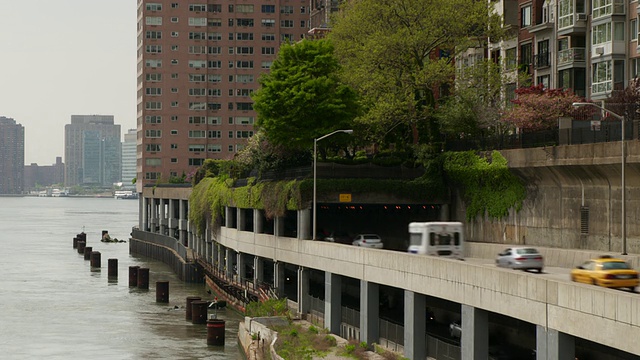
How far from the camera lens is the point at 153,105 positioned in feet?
613

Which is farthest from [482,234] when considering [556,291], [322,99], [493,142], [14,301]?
Result: [14,301]

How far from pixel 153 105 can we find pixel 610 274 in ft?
511

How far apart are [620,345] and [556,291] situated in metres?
3.88

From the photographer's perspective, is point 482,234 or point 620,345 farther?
point 482,234

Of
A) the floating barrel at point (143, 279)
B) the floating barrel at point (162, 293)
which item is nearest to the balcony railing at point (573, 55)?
the floating barrel at point (162, 293)

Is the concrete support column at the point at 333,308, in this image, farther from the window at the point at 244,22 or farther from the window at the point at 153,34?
the window at the point at 244,22

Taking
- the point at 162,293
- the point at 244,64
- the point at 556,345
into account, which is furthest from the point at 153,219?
the point at 556,345

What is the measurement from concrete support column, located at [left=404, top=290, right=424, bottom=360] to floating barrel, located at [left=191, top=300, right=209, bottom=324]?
103ft

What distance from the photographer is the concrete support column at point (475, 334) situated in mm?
38438

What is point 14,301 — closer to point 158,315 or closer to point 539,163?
point 158,315

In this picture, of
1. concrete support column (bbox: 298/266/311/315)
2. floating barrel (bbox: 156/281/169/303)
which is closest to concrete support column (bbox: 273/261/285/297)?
concrete support column (bbox: 298/266/311/315)

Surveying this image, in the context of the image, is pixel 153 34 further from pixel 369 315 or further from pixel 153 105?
pixel 369 315

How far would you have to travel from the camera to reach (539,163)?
A: 2486 inches

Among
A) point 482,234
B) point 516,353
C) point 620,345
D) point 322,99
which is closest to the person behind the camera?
point 620,345
